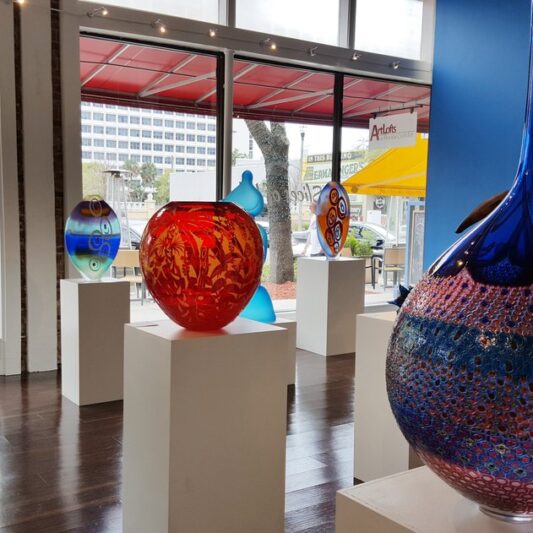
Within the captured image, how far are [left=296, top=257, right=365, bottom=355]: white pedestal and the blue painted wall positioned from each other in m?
1.78

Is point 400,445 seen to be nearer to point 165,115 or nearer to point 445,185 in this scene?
point 165,115

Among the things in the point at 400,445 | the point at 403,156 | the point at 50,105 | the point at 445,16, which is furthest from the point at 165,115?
the point at 400,445

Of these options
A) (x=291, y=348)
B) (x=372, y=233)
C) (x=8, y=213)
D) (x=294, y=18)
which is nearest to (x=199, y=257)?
(x=291, y=348)

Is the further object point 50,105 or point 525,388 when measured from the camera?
point 50,105

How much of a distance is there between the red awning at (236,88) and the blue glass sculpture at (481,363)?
503 cm

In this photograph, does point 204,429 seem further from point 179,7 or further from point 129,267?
point 179,7

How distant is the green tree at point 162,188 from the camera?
5.94 m

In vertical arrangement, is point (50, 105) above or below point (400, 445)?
above

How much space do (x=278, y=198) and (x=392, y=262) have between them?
1.71m

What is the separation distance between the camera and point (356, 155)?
7094 mm

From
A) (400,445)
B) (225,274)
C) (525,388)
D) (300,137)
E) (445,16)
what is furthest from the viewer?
(445,16)

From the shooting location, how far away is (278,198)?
6668 millimetres

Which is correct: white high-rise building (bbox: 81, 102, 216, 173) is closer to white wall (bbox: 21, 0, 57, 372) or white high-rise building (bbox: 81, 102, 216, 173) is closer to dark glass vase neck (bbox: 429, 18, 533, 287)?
white wall (bbox: 21, 0, 57, 372)

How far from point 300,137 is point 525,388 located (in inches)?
243
